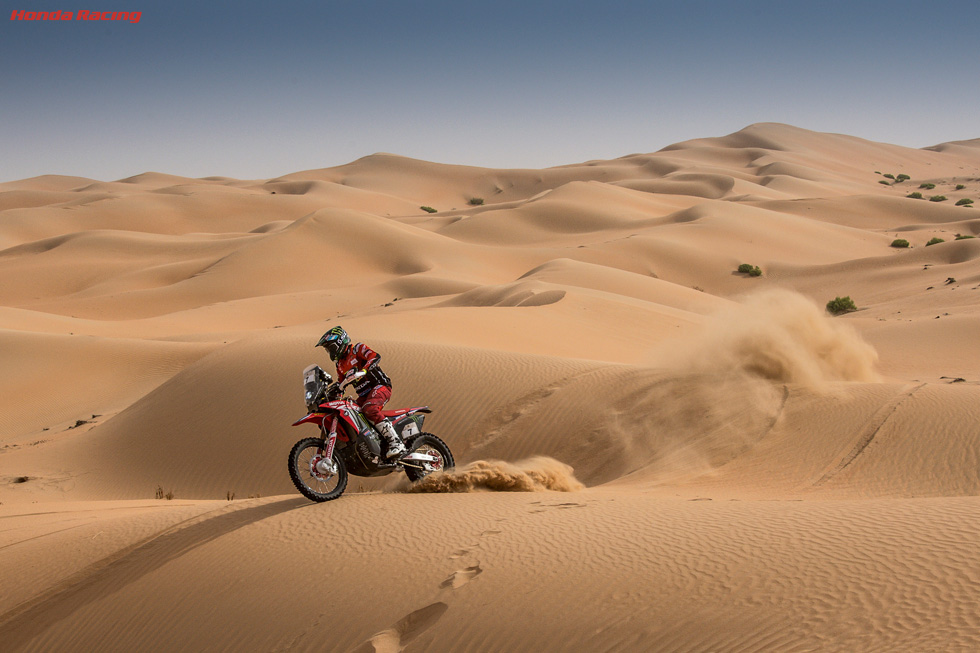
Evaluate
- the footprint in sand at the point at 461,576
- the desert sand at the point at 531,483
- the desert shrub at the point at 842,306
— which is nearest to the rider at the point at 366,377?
the desert sand at the point at 531,483

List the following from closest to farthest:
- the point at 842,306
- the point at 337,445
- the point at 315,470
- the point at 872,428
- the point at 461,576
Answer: the point at 461,576 < the point at 315,470 < the point at 337,445 < the point at 872,428 < the point at 842,306

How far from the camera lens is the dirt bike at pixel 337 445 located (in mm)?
6633

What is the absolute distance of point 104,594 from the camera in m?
5.84

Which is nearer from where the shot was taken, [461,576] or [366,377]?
[461,576]

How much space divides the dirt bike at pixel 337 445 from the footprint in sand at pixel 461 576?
203cm

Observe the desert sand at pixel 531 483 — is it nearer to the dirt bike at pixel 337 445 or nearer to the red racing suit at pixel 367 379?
the dirt bike at pixel 337 445

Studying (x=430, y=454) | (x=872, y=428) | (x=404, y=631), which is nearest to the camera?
(x=404, y=631)

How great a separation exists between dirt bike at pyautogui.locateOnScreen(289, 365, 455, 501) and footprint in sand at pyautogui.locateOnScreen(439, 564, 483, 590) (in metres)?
2.03

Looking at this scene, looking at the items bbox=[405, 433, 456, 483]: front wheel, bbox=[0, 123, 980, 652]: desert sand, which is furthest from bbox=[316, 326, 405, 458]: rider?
bbox=[0, 123, 980, 652]: desert sand

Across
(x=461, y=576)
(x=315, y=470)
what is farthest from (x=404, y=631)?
(x=315, y=470)

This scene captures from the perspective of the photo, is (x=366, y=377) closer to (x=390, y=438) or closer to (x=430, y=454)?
(x=390, y=438)

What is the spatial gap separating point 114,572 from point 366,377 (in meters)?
2.54

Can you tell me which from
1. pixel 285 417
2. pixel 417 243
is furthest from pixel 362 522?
pixel 417 243

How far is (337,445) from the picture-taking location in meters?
6.89
